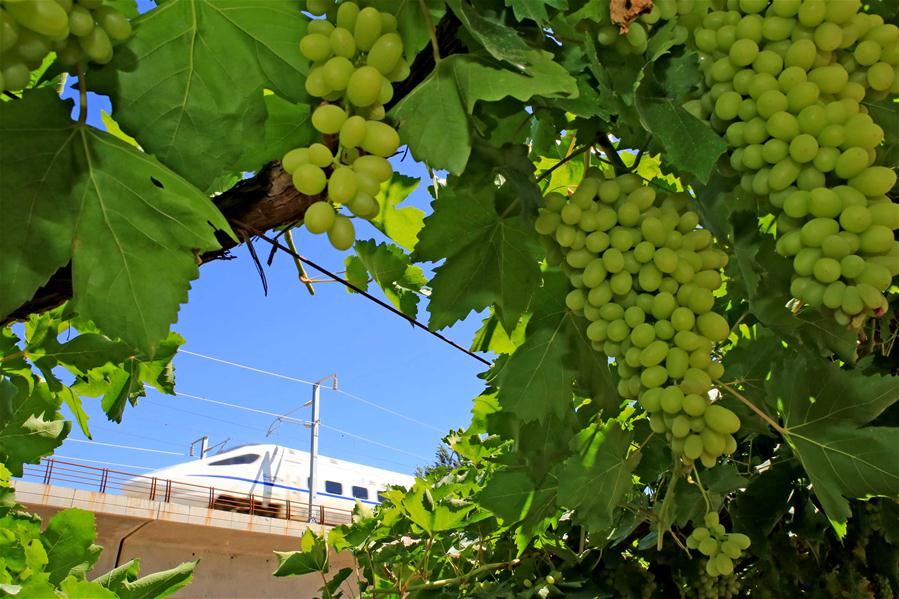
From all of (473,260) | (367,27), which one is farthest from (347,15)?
(473,260)

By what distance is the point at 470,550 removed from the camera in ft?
7.35

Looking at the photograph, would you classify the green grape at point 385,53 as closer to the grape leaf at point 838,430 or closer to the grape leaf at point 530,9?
the grape leaf at point 530,9

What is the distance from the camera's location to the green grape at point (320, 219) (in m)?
0.43

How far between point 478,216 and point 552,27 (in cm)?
28

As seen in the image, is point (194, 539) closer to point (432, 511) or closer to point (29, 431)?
point (432, 511)

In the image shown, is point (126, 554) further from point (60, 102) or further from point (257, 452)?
point (60, 102)

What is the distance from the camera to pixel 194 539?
1057cm

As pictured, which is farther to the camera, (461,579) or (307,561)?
(307,561)

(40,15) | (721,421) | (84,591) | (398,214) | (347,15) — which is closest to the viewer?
(40,15)

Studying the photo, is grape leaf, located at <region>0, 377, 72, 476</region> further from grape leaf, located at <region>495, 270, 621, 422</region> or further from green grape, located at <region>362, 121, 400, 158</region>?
green grape, located at <region>362, 121, 400, 158</region>

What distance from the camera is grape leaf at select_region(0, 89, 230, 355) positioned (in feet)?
1.81

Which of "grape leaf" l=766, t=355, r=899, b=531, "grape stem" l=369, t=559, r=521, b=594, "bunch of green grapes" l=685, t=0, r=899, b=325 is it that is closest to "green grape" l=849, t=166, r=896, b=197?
"bunch of green grapes" l=685, t=0, r=899, b=325

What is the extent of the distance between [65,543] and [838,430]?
1.31 metres

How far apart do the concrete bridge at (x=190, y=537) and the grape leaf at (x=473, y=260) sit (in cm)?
916
